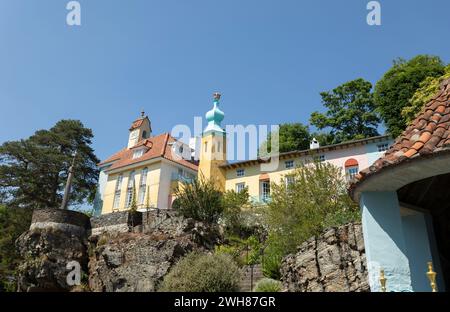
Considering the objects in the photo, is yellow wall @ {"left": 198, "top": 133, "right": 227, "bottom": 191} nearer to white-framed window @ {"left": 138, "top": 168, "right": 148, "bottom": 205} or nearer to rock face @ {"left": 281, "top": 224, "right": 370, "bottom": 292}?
white-framed window @ {"left": 138, "top": 168, "right": 148, "bottom": 205}

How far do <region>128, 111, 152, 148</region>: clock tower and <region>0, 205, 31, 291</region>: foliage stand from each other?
45.1 ft

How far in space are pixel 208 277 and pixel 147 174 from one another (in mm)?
21047

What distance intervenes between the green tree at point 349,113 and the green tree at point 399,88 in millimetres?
5569

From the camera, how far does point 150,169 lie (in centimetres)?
3638

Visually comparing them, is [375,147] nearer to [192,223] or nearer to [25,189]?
[192,223]

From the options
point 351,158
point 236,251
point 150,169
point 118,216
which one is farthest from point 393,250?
point 150,169

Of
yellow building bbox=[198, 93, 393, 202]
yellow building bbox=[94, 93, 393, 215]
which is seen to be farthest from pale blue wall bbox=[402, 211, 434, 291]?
yellow building bbox=[94, 93, 393, 215]

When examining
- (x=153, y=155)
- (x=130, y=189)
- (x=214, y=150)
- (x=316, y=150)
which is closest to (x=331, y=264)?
(x=316, y=150)

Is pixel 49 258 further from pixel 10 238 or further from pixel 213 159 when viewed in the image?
pixel 213 159

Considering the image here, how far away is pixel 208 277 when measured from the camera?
54.6 feet

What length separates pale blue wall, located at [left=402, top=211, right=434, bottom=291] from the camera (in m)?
6.19

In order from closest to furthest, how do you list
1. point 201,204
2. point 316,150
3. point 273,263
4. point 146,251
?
point 273,263, point 146,251, point 201,204, point 316,150

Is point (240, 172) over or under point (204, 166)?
under
